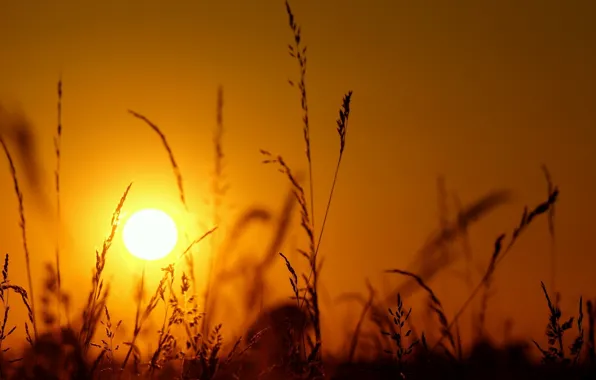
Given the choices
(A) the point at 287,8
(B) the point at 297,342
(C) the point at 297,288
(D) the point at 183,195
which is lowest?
(B) the point at 297,342

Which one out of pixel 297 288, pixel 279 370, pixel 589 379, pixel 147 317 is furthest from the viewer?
pixel 279 370

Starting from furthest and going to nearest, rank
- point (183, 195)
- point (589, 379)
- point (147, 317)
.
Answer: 1. point (183, 195)
2. point (147, 317)
3. point (589, 379)

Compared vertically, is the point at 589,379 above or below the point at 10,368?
below

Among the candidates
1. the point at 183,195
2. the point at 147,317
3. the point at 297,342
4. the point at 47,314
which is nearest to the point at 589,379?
the point at 297,342

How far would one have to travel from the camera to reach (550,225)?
114 inches

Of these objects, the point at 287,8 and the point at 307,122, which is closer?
the point at 307,122

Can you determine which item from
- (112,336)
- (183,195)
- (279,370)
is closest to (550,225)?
(279,370)

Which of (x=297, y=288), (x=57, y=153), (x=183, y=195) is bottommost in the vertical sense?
(x=297, y=288)

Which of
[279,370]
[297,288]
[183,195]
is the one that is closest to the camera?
[297,288]

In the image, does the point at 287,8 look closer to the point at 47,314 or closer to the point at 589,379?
the point at 47,314

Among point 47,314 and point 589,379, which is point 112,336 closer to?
point 47,314

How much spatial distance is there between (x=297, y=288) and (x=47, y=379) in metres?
0.93

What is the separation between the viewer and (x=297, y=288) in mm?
2160

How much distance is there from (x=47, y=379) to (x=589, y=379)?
1.68 metres
